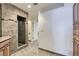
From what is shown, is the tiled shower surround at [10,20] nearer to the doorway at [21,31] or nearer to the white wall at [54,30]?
the doorway at [21,31]

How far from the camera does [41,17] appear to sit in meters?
1.62

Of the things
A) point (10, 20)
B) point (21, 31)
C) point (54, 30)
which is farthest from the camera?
point (54, 30)

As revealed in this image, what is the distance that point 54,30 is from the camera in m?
1.73

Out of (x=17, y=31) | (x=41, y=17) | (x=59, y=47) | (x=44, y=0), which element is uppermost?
(x=44, y=0)

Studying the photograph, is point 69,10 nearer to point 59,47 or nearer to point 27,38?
point 59,47

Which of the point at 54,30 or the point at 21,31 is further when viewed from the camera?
the point at 54,30

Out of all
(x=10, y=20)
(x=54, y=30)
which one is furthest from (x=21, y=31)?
(x=54, y=30)

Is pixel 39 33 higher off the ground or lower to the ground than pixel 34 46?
higher

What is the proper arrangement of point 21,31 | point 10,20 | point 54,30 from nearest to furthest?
1. point 10,20
2. point 21,31
3. point 54,30

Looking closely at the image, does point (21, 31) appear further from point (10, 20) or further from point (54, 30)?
point (54, 30)

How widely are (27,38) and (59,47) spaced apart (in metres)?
0.58

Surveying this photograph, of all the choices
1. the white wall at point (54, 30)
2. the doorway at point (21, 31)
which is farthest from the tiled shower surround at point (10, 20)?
the white wall at point (54, 30)

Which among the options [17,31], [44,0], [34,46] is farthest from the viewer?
[34,46]

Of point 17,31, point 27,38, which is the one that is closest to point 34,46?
point 27,38
